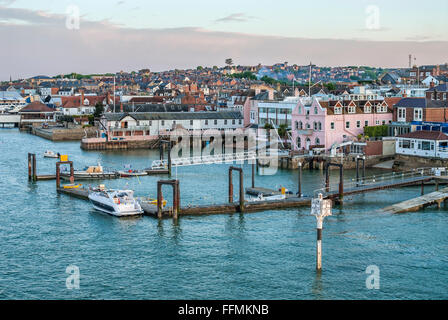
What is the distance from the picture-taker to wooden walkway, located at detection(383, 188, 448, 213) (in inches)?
1164

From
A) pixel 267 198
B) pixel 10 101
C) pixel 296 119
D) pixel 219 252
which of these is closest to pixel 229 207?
pixel 267 198

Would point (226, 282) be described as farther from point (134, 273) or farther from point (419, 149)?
point (419, 149)

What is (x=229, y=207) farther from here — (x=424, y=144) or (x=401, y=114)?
(x=401, y=114)

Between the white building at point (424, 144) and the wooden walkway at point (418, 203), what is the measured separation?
10.5m

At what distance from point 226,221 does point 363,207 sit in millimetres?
6966

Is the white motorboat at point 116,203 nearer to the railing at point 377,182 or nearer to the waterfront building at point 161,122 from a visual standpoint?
the railing at point 377,182

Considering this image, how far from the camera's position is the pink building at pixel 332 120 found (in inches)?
1897

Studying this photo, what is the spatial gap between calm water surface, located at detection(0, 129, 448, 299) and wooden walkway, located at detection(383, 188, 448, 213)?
22.1 inches

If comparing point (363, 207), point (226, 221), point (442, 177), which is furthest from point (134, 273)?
point (442, 177)

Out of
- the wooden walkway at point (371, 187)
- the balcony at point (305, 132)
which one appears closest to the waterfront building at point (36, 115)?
the balcony at point (305, 132)

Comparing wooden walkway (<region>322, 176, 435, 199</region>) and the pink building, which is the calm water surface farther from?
the pink building

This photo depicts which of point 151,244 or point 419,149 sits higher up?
point 419,149

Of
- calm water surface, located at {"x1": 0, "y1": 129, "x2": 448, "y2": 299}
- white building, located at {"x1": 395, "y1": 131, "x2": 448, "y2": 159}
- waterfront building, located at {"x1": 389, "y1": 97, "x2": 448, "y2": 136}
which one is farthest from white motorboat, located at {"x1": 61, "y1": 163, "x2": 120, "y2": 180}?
waterfront building, located at {"x1": 389, "y1": 97, "x2": 448, "y2": 136}

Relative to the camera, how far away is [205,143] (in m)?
62.7
